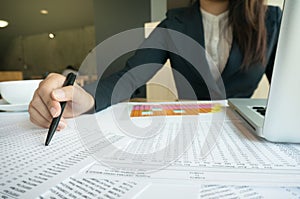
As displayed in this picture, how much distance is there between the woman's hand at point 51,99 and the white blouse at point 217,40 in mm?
478

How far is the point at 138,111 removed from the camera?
41cm

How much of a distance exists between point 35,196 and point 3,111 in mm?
398

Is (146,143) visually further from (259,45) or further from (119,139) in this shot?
(259,45)

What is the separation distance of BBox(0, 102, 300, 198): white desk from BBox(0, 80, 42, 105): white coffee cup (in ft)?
0.65

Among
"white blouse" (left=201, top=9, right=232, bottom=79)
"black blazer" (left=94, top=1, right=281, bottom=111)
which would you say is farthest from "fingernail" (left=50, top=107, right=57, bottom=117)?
"white blouse" (left=201, top=9, right=232, bottom=79)

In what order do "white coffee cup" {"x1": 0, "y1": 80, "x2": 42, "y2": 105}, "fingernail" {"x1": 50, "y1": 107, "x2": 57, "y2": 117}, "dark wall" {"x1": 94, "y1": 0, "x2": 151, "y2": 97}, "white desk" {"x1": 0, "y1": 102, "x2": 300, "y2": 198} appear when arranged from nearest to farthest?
1. "white desk" {"x1": 0, "y1": 102, "x2": 300, "y2": 198}
2. "fingernail" {"x1": 50, "y1": 107, "x2": 57, "y2": 117}
3. "white coffee cup" {"x1": 0, "y1": 80, "x2": 42, "y2": 105}
4. "dark wall" {"x1": 94, "y1": 0, "x2": 151, "y2": 97}

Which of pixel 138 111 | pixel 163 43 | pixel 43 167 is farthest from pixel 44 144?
pixel 163 43

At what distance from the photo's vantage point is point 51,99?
30cm

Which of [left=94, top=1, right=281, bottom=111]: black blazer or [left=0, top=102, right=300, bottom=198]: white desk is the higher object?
[left=94, top=1, right=281, bottom=111]: black blazer

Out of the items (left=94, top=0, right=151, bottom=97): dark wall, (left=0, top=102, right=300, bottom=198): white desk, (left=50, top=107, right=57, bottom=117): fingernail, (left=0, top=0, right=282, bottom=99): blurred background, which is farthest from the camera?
(left=0, top=0, right=282, bottom=99): blurred background

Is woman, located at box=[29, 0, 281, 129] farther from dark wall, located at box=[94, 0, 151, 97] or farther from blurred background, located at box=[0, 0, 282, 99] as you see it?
blurred background, located at box=[0, 0, 282, 99]

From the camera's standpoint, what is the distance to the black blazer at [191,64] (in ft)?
2.03

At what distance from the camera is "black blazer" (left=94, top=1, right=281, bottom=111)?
2.03 ft

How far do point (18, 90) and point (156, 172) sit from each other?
39 centimetres
